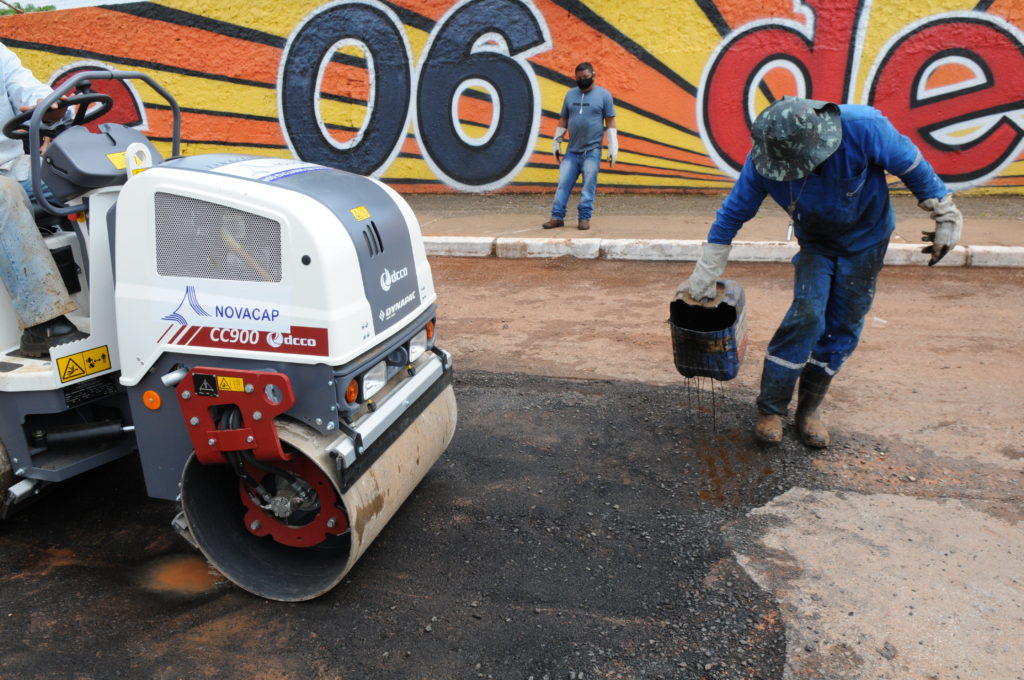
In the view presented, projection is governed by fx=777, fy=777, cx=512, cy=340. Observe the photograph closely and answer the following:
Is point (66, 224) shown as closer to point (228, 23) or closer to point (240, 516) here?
point (240, 516)

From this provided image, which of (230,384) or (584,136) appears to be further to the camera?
(584,136)

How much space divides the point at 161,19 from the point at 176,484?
11.0 m

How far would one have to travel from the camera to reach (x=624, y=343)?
5766mm

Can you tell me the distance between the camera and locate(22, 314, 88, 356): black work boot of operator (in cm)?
328

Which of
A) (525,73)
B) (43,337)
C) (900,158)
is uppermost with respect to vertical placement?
(525,73)

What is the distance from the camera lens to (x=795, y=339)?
4047mm

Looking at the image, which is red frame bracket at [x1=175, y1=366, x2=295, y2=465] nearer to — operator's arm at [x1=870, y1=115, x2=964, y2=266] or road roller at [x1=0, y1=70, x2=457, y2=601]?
road roller at [x1=0, y1=70, x2=457, y2=601]

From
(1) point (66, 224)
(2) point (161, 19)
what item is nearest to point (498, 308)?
(1) point (66, 224)

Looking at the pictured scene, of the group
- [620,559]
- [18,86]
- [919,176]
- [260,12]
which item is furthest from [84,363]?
[260,12]

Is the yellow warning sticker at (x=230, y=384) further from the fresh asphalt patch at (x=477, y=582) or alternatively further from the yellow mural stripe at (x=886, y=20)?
the yellow mural stripe at (x=886, y=20)

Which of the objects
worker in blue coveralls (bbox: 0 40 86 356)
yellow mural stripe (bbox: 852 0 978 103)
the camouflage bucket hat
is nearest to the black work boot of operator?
worker in blue coveralls (bbox: 0 40 86 356)

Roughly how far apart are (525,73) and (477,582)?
9049mm

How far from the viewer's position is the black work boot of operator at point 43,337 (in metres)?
3.28

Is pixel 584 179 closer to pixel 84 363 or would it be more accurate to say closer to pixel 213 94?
pixel 213 94
